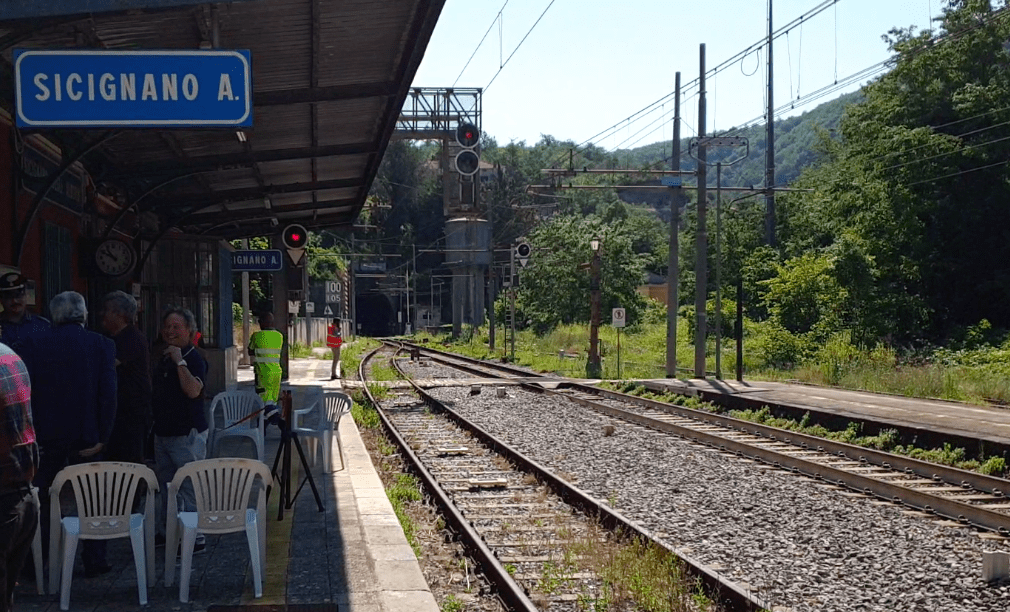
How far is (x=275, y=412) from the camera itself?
1133 centimetres

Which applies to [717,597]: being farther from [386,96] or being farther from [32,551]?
[386,96]

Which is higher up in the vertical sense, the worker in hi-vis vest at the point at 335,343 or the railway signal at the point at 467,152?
the railway signal at the point at 467,152

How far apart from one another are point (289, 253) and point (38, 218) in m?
6.17

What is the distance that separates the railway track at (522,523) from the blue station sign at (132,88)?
376cm

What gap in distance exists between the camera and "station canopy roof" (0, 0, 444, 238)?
864cm

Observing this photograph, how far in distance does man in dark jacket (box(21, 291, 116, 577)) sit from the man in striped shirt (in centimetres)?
203

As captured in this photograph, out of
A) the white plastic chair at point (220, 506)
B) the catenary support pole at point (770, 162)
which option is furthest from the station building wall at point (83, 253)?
the catenary support pole at point (770, 162)

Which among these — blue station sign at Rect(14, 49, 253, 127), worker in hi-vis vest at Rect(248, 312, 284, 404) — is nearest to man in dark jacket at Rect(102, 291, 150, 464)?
blue station sign at Rect(14, 49, 253, 127)

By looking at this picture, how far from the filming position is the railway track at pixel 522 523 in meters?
7.32

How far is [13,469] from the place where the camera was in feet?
14.3

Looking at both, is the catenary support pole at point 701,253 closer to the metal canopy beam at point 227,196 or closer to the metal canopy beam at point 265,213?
the metal canopy beam at point 265,213

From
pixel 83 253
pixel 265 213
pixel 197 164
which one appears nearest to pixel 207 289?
pixel 265 213

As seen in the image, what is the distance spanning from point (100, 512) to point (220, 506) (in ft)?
2.34

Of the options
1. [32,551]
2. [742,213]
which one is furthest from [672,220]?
[742,213]
